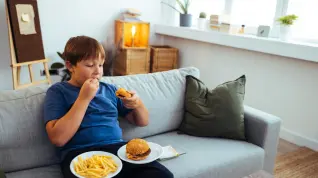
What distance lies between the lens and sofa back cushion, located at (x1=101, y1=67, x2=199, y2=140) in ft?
5.52

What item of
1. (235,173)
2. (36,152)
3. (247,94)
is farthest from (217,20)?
(36,152)

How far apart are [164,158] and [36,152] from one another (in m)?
0.60

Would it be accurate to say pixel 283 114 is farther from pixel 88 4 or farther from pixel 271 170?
pixel 88 4

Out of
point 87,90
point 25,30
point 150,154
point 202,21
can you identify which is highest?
point 202,21

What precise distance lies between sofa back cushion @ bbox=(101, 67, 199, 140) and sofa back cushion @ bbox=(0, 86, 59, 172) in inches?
15.5

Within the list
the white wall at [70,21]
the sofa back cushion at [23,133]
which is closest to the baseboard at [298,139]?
the sofa back cushion at [23,133]

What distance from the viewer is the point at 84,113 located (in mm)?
1281

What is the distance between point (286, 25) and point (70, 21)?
7.56ft

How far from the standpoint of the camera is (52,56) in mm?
3402

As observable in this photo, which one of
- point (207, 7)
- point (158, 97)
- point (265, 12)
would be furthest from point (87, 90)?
point (207, 7)

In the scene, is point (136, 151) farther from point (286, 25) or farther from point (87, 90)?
point (286, 25)

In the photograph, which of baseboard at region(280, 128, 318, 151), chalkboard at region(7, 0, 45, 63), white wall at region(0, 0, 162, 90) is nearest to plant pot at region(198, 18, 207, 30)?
white wall at region(0, 0, 162, 90)

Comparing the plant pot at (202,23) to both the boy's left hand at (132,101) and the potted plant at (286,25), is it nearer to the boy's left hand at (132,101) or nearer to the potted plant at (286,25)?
the potted plant at (286,25)

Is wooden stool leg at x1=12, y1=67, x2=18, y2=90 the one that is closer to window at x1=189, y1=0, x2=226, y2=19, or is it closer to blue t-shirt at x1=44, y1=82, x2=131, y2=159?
blue t-shirt at x1=44, y1=82, x2=131, y2=159
